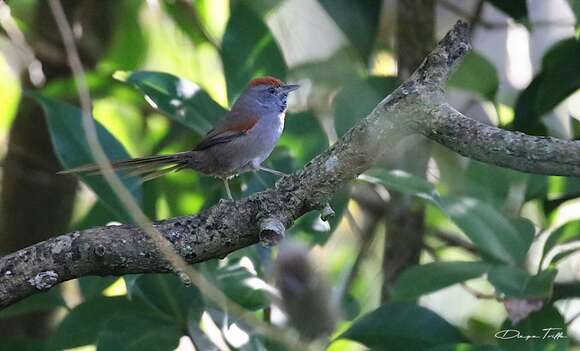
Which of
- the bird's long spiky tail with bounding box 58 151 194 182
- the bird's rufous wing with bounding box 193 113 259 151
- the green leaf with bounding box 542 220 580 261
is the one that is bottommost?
the green leaf with bounding box 542 220 580 261

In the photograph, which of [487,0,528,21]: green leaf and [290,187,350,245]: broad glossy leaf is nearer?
[290,187,350,245]: broad glossy leaf

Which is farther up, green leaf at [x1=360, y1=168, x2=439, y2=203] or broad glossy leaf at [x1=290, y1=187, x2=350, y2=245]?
broad glossy leaf at [x1=290, y1=187, x2=350, y2=245]

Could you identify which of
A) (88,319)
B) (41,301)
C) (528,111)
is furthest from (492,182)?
(41,301)

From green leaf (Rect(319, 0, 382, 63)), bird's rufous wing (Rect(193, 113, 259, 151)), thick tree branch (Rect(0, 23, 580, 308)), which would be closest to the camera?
thick tree branch (Rect(0, 23, 580, 308))

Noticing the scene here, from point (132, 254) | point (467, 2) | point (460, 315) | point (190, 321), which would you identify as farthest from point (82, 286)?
point (467, 2)

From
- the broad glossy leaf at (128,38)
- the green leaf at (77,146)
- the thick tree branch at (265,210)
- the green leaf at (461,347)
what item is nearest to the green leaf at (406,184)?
the green leaf at (461,347)

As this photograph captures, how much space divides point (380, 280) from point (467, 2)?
74.5 inches

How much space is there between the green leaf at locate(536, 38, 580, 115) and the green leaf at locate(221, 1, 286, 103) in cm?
118

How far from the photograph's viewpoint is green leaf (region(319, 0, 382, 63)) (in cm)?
414

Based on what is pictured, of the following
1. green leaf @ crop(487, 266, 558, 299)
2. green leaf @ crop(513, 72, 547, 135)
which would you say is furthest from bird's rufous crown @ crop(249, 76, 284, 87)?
green leaf @ crop(487, 266, 558, 299)

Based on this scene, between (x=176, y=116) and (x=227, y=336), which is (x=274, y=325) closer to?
(x=227, y=336)

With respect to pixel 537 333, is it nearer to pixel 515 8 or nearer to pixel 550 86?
pixel 550 86

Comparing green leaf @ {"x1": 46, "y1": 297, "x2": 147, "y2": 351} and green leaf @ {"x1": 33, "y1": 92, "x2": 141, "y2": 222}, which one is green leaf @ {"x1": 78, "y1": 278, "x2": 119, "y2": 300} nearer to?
green leaf @ {"x1": 46, "y1": 297, "x2": 147, "y2": 351}

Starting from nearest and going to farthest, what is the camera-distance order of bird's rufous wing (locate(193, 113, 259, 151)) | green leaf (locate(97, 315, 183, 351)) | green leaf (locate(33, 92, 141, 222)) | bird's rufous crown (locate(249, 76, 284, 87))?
green leaf (locate(97, 315, 183, 351)) → green leaf (locate(33, 92, 141, 222)) → bird's rufous wing (locate(193, 113, 259, 151)) → bird's rufous crown (locate(249, 76, 284, 87))
